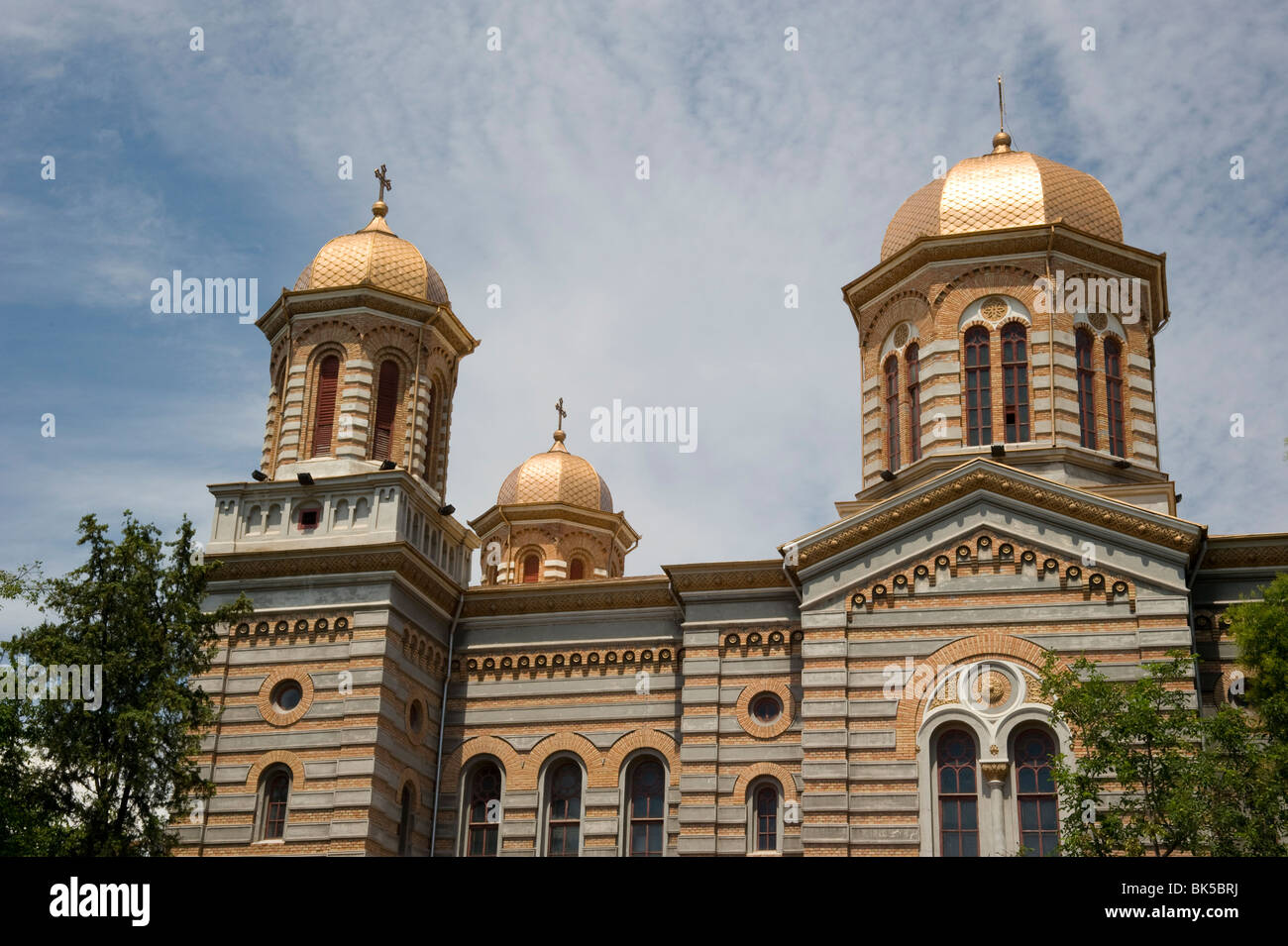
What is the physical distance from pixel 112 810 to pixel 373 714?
5.89 metres

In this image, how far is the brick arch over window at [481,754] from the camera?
27.2 m

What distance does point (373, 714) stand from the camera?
2508 cm

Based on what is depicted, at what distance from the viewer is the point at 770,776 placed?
992 inches

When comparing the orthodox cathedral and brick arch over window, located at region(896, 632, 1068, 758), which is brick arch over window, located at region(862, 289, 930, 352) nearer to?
the orthodox cathedral

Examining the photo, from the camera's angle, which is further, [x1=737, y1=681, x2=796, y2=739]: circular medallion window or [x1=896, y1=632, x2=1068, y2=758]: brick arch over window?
[x1=737, y1=681, x2=796, y2=739]: circular medallion window

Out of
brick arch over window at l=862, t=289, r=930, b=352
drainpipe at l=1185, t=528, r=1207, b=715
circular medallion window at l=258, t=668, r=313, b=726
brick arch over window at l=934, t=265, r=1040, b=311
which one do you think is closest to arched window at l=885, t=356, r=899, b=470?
brick arch over window at l=862, t=289, r=930, b=352

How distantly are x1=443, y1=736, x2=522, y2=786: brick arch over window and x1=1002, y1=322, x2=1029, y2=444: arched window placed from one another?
11106 millimetres

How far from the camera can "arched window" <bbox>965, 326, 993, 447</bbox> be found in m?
27.7

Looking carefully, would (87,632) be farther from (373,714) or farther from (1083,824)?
(1083,824)

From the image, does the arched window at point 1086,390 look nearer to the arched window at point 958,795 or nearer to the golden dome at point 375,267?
the arched window at point 958,795

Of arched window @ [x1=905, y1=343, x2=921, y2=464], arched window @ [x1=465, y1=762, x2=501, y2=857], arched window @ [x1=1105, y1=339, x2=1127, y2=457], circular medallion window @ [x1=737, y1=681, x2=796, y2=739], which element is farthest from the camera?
arched window @ [x1=905, y1=343, x2=921, y2=464]

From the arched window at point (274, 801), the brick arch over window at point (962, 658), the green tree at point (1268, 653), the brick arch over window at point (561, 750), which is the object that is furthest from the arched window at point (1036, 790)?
the arched window at point (274, 801)

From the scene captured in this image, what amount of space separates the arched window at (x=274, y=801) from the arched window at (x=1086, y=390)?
15910 mm
